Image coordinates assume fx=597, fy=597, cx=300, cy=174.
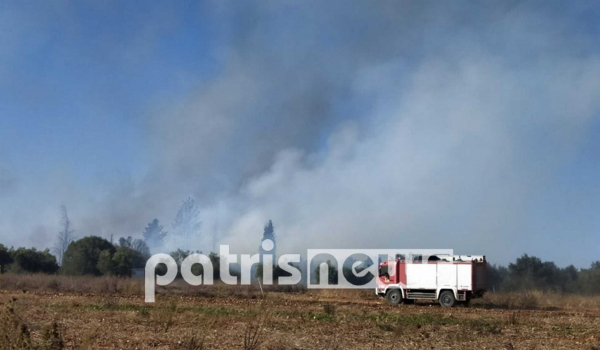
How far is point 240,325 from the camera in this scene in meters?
18.6

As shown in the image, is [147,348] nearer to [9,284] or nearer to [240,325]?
[240,325]

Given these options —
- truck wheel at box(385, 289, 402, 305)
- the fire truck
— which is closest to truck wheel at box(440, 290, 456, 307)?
the fire truck

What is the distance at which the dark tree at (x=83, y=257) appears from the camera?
201 feet

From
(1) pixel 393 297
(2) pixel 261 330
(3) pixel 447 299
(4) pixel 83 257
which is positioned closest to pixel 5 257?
(4) pixel 83 257

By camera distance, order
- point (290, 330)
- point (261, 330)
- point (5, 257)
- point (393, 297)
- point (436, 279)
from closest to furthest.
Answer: point (261, 330)
point (290, 330)
point (436, 279)
point (393, 297)
point (5, 257)

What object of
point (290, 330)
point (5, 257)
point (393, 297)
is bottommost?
point (393, 297)

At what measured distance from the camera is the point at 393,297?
35.1m

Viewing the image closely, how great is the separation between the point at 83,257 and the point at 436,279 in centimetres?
4122

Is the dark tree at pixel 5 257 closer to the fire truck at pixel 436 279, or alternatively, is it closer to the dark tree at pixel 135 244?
the dark tree at pixel 135 244

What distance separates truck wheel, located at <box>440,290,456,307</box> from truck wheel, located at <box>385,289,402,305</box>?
2.52 m

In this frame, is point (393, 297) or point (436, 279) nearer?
point (436, 279)

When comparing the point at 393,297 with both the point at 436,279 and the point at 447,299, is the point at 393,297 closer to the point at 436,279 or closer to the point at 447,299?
the point at 436,279

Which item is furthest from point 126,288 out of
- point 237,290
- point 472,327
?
point 472,327

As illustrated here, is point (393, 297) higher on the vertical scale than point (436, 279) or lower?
lower
